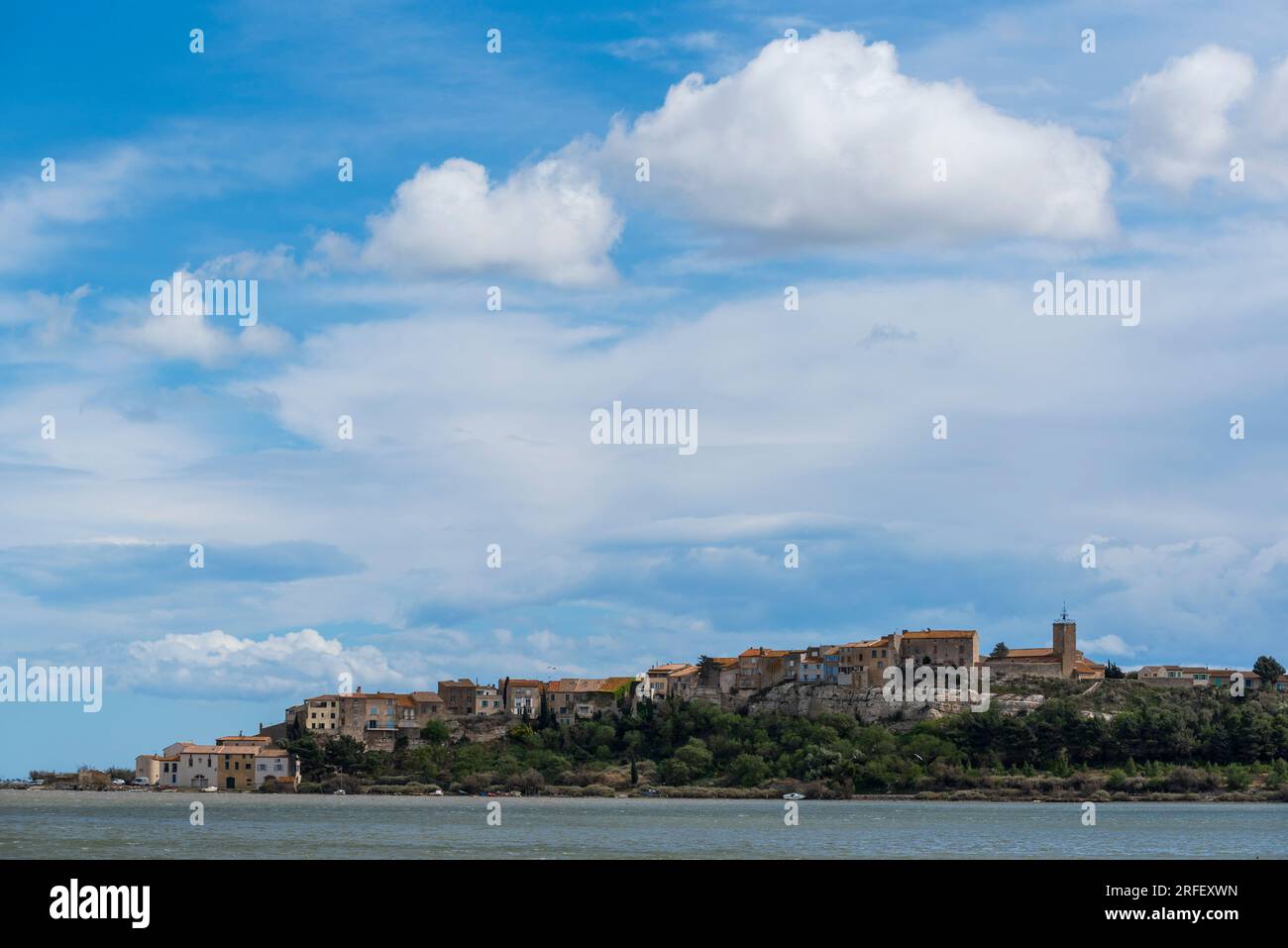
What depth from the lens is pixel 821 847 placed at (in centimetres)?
5328

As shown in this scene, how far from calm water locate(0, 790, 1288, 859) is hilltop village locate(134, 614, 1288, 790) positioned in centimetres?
2167

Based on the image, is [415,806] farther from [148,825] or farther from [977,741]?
[977,741]

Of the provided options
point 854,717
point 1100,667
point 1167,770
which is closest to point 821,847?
point 1167,770

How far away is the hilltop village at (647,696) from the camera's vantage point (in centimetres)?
12150

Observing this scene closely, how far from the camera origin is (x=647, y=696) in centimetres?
12850

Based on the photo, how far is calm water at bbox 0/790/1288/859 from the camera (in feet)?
168

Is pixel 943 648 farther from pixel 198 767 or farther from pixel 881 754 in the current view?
pixel 198 767

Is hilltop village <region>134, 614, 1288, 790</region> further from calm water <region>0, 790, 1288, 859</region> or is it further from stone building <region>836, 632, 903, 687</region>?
calm water <region>0, 790, 1288, 859</region>

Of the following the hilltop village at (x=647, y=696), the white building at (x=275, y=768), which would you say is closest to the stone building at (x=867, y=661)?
the hilltop village at (x=647, y=696)

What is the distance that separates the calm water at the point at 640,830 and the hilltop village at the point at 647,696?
21673mm

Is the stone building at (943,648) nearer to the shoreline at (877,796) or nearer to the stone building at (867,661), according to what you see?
the stone building at (867,661)

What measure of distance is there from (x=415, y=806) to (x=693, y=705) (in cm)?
3252

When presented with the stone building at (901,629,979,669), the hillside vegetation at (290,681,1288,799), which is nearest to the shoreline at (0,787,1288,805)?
the hillside vegetation at (290,681,1288,799)

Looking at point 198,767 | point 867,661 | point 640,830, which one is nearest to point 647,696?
point 867,661
